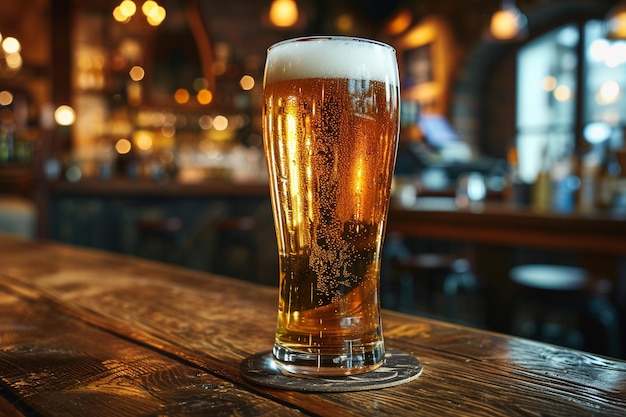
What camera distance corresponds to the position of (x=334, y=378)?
593mm

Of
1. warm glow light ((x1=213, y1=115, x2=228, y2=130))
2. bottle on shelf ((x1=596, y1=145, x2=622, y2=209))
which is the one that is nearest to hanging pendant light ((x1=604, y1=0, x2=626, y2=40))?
bottle on shelf ((x1=596, y1=145, x2=622, y2=209))

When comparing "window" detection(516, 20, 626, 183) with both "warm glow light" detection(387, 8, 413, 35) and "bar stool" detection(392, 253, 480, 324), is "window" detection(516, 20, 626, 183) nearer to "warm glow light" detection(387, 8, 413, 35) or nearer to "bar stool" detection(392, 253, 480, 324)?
"warm glow light" detection(387, 8, 413, 35)

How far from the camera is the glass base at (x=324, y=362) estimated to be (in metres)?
0.61

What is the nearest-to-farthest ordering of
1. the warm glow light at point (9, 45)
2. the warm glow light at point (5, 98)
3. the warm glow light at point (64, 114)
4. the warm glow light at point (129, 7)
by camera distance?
the warm glow light at point (129, 7) → the warm glow light at point (9, 45) → the warm glow light at point (64, 114) → the warm glow light at point (5, 98)

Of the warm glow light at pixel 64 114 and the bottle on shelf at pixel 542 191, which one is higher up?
the warm glow light at pixel 64 114

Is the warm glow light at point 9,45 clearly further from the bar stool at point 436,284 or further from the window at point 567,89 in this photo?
the window at point 567,89

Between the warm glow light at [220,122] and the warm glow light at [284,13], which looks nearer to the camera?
the warm glow light at [284,13]

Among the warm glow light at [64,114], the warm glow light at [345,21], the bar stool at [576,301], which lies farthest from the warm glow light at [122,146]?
the bar stool at [576,301]

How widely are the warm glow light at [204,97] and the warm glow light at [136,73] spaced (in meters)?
0.73

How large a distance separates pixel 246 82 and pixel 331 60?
884 cm

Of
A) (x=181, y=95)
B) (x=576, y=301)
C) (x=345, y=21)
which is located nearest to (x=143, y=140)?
(x=181, y=95)

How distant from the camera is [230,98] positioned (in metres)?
8.91

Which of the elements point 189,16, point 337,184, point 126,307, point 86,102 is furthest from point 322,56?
point 86,102

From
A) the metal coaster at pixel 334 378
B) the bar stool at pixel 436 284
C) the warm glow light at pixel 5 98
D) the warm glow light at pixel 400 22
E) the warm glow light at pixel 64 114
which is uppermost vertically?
the warm glow light at pixel 400 22
